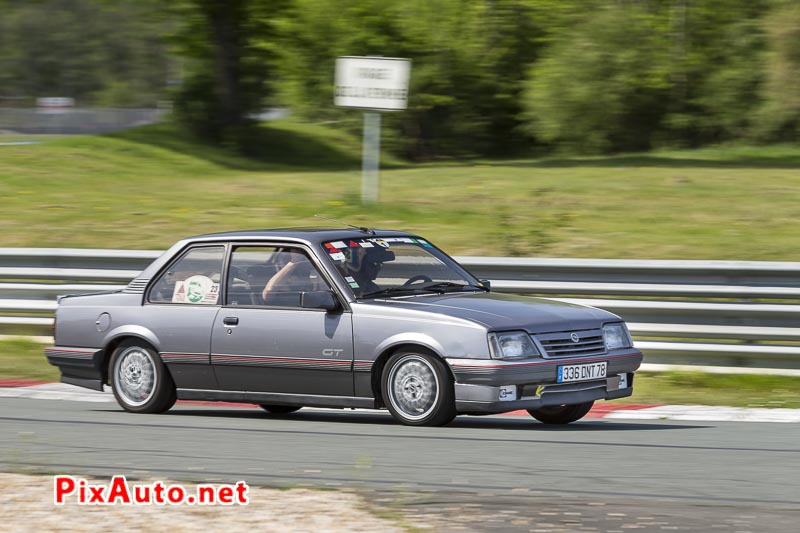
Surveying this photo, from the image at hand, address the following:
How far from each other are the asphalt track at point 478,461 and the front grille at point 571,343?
52 centimetres

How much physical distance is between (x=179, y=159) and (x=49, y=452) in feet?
76.8

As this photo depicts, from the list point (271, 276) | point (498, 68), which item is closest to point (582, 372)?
point (271, 276)

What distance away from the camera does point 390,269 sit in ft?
30.5

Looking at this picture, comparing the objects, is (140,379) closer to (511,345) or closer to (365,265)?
(365,265)

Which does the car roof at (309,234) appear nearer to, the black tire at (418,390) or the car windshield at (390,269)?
the car windshield at (390,269)

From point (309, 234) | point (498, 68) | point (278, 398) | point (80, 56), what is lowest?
point (278, 398)

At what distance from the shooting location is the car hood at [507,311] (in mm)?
8406

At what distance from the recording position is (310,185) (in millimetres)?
23891

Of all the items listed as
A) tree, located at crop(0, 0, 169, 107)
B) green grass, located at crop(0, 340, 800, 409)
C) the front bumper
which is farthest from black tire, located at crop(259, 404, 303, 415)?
tree, located at crop(0, 0, 169, 107)

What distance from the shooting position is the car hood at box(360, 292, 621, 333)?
8406 millimetres

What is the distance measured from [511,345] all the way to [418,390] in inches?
26.7

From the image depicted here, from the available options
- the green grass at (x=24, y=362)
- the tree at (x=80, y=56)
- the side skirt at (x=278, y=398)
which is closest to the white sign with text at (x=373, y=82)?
the green grass at (x=24, y=362)

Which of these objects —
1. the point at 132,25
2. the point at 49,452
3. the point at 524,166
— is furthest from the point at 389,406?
the point at 132,25

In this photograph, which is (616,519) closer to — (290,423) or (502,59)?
(290,423)
